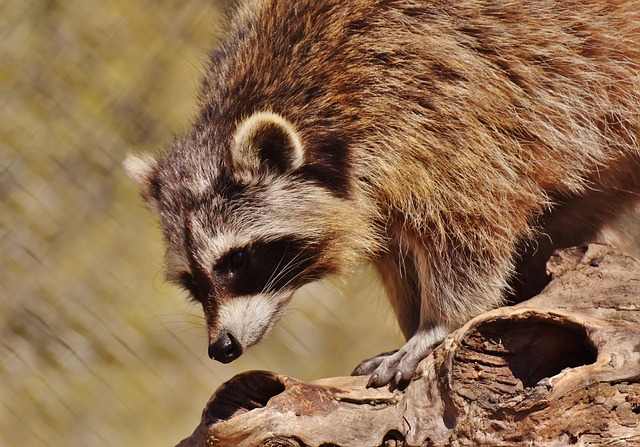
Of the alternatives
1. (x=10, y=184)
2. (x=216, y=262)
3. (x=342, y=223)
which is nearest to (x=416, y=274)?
(x=342, y=223)

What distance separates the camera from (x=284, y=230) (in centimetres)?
350

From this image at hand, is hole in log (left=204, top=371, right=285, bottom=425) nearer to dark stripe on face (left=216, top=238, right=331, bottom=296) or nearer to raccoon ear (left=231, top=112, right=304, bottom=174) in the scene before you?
dark stripe on face (left=216, top=238, right=331, bottom=296)

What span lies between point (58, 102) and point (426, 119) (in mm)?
3515

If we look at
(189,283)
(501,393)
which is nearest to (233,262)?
(189,283)

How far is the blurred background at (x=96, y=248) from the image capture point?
240 inches

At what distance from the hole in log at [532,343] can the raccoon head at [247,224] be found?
2.31ft

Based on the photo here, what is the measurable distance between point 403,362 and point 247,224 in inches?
28.7

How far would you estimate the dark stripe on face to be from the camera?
3451mm

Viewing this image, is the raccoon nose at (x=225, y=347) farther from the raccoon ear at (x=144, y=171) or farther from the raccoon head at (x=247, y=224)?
the raccoon ear at (x=144, y=171)

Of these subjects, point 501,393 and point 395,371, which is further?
point 395,371

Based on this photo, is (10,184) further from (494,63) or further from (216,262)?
(494,63)

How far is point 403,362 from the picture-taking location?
3.38 m

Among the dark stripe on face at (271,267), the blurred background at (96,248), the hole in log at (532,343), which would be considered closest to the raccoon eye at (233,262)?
the dark stripe on face at (271,267)

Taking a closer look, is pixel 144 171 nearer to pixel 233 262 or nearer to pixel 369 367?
pixel 233 262
